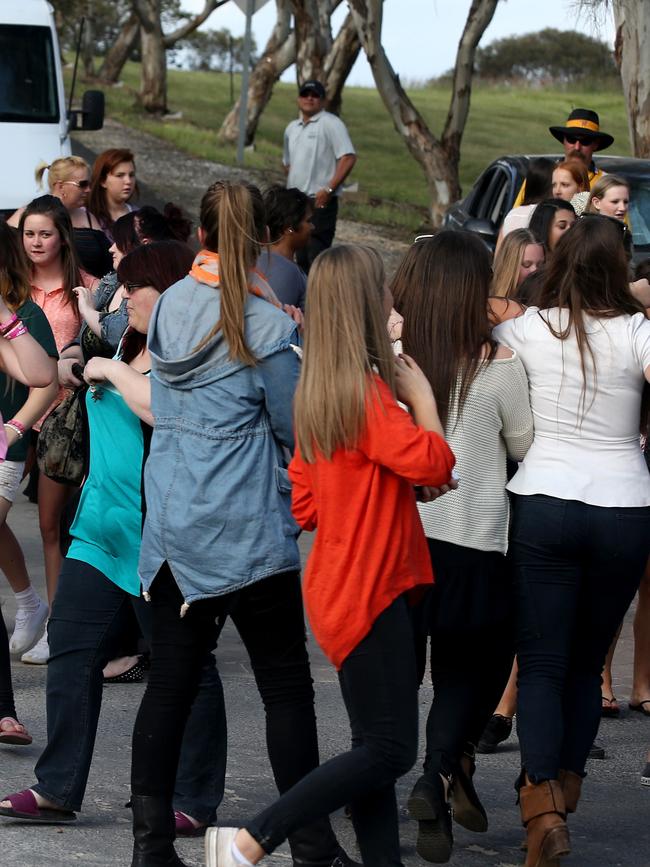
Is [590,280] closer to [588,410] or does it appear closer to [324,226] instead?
[588,410]

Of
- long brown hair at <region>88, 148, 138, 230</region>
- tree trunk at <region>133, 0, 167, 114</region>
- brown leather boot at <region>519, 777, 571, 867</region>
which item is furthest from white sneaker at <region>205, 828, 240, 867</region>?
tree trunk at <region>133, 0, 167, 114</region>

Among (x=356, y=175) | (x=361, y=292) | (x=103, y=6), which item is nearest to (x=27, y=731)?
(x=361, y=292)

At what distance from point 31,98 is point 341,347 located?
10.7 metres

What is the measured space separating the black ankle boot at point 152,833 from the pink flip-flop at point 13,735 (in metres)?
1.21

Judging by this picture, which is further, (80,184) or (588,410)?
(80,184)

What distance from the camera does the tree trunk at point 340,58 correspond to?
24906 millimetres

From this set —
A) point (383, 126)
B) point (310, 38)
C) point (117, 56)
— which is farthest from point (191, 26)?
point (310, 38)

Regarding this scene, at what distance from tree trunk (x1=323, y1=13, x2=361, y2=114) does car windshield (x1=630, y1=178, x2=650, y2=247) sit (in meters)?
14.2

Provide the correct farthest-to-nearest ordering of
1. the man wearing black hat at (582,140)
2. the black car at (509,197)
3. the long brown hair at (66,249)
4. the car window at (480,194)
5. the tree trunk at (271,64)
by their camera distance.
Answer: the tree trunk at (271,64)
the car window at (480,194)
the black car at (509,197)
the man wearing black hat at (582,140)
the long brown hair at (66,249)

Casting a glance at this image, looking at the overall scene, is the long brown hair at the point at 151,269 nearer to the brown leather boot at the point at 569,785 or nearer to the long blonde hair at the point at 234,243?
the long blonde hair at the point at 234,243

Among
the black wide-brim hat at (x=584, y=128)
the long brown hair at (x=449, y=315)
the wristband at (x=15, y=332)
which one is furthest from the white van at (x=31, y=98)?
the long brown hair at (x=449, y=315)

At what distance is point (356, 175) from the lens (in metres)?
32.8

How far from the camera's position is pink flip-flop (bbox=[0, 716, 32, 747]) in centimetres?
538

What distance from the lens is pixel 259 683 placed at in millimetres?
4285
